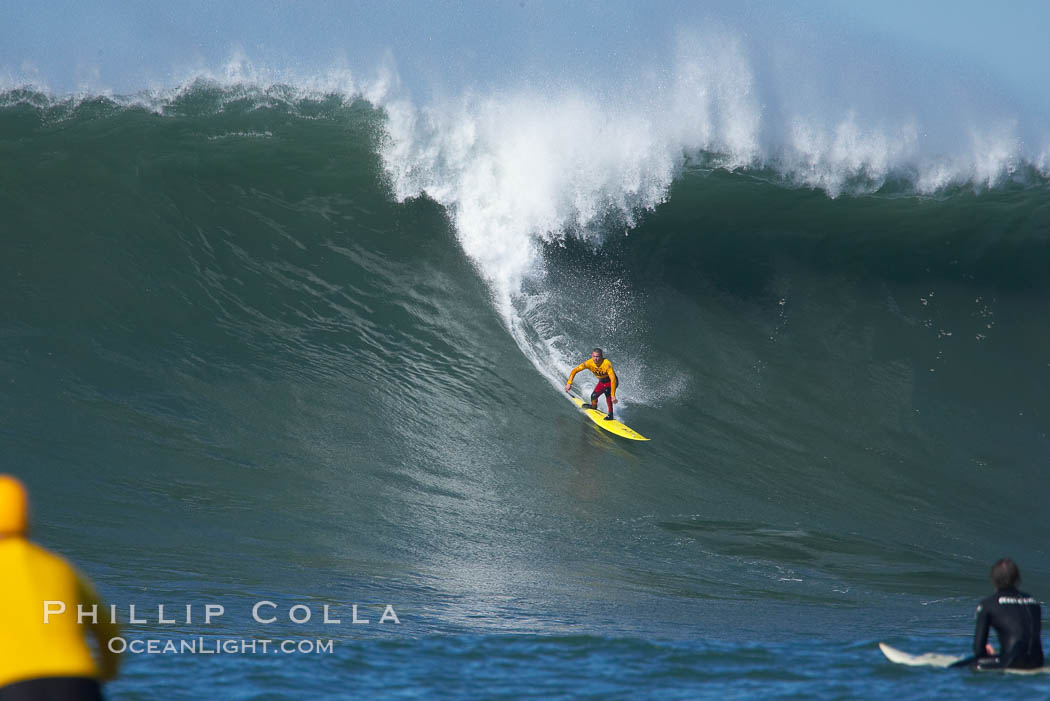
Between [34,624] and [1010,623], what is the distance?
440cm

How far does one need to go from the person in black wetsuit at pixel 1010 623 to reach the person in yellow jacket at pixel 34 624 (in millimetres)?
4138

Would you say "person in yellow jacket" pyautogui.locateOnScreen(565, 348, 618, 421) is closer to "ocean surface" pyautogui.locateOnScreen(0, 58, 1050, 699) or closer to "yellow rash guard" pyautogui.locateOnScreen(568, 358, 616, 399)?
"yellow rash guard" pyautogui.locateOnScreen(568, 358, 616, 399)

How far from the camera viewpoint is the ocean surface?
5.93 m

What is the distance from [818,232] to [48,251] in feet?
32.1

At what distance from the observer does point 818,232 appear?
14.3 metres

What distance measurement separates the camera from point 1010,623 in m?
4.97

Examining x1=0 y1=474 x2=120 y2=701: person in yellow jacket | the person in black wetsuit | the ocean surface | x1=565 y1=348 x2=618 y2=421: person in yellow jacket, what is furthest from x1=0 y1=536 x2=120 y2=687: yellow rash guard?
x1=565 y1=348 x2=618 y2=421: person in yellow jacket

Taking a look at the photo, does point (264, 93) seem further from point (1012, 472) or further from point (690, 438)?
point (1012, 472)

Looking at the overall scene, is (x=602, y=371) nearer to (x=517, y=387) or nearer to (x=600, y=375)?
(x=600, y=375)

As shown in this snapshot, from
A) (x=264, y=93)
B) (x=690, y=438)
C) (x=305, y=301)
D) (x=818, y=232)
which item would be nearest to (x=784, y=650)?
(x=690, y=438)

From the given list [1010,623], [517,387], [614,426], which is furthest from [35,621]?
[517,387]

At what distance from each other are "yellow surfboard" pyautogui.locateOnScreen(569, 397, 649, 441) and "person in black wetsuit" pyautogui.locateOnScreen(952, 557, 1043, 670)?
205 inches

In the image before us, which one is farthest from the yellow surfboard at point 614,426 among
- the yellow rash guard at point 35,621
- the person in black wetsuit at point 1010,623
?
the yellow rash guard at point 35,621

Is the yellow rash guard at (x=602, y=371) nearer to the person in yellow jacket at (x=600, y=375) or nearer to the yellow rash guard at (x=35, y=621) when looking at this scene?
the person in yellow jacket at (x=600, y=375)
